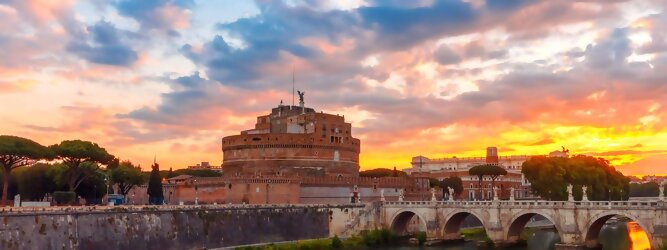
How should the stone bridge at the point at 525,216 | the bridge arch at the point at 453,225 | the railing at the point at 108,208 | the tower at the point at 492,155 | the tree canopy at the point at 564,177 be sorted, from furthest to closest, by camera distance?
the tower at the point at 492,155, the tree canopy at the point at 564,177, the bridge arch at the point at 453,225, the stone bridge at the point at 525,216, the railing at the point at 108,208

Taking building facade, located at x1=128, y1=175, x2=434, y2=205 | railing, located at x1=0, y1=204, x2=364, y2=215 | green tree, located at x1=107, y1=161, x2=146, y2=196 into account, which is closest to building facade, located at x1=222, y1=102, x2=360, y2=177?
building facade, located at x1=128, y1=175, x2=434, y2=205

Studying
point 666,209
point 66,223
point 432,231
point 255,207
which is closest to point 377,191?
point 432,231

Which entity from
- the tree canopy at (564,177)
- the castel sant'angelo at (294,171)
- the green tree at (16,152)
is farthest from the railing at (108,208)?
the tree canopy at (564,177)

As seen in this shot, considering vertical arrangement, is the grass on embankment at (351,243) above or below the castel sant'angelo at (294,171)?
below

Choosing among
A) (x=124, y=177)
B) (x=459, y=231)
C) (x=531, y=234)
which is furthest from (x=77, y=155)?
(x=531, y=234)

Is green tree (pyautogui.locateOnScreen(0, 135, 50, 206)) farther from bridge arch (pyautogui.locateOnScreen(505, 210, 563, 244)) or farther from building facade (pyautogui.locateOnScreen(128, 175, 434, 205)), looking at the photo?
bridge arch (pyautogui.locateOnScreen(505, 210, 563, 244))

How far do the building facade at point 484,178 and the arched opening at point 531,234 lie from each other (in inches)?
238

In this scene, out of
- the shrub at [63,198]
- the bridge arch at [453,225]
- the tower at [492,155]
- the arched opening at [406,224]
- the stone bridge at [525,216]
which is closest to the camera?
the stone bridge at [525,216]

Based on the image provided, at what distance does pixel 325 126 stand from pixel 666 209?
139ft

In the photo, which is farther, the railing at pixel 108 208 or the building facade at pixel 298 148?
the building facade at pixel 298 148

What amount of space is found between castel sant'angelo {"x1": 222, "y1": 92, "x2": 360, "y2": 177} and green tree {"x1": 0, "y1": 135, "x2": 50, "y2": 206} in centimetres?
2402

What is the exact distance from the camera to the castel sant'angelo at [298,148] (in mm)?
72875

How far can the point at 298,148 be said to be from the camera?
240 feet

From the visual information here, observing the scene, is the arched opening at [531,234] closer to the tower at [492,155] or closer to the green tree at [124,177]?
the green tree at [124,177]
